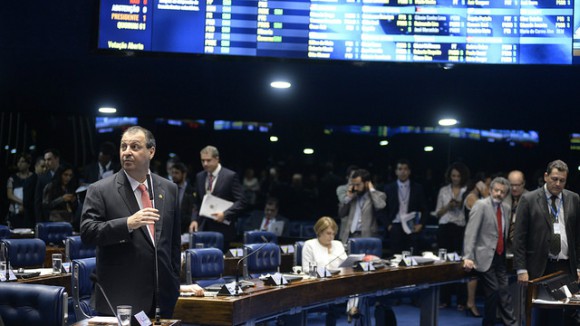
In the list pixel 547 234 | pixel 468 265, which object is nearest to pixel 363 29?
pixel 468 265

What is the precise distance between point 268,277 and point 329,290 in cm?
70

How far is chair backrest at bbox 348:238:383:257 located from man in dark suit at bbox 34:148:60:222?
145 inches

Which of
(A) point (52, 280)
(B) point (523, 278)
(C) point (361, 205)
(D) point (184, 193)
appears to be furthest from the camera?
(D) point (184, 193)

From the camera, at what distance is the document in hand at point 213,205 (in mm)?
8281

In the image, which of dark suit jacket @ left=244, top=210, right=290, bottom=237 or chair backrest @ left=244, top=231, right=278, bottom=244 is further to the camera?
dark suit jacket @ left=244, top=210, right=290, bottom=237

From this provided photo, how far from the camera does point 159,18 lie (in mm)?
8188

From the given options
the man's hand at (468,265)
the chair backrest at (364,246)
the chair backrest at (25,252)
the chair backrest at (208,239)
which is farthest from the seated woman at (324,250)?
Result: the chair backrest at (25,252)

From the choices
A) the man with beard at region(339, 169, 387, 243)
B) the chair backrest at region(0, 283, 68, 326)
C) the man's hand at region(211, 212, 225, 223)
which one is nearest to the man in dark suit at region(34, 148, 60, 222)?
the man's hand at region(211, 212, 225, 223)

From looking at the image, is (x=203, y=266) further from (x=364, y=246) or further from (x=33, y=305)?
(x=33, y=305)

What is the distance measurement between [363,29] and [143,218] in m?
4.83

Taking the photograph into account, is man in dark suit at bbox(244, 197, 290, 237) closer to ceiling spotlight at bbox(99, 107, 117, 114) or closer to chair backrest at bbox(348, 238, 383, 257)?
ceiling spotlight at bbox(99, 107, 117, 114)

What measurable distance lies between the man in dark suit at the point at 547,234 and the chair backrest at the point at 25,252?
11.7ft

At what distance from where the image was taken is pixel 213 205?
27.2 feet

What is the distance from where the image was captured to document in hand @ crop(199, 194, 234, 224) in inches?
326
